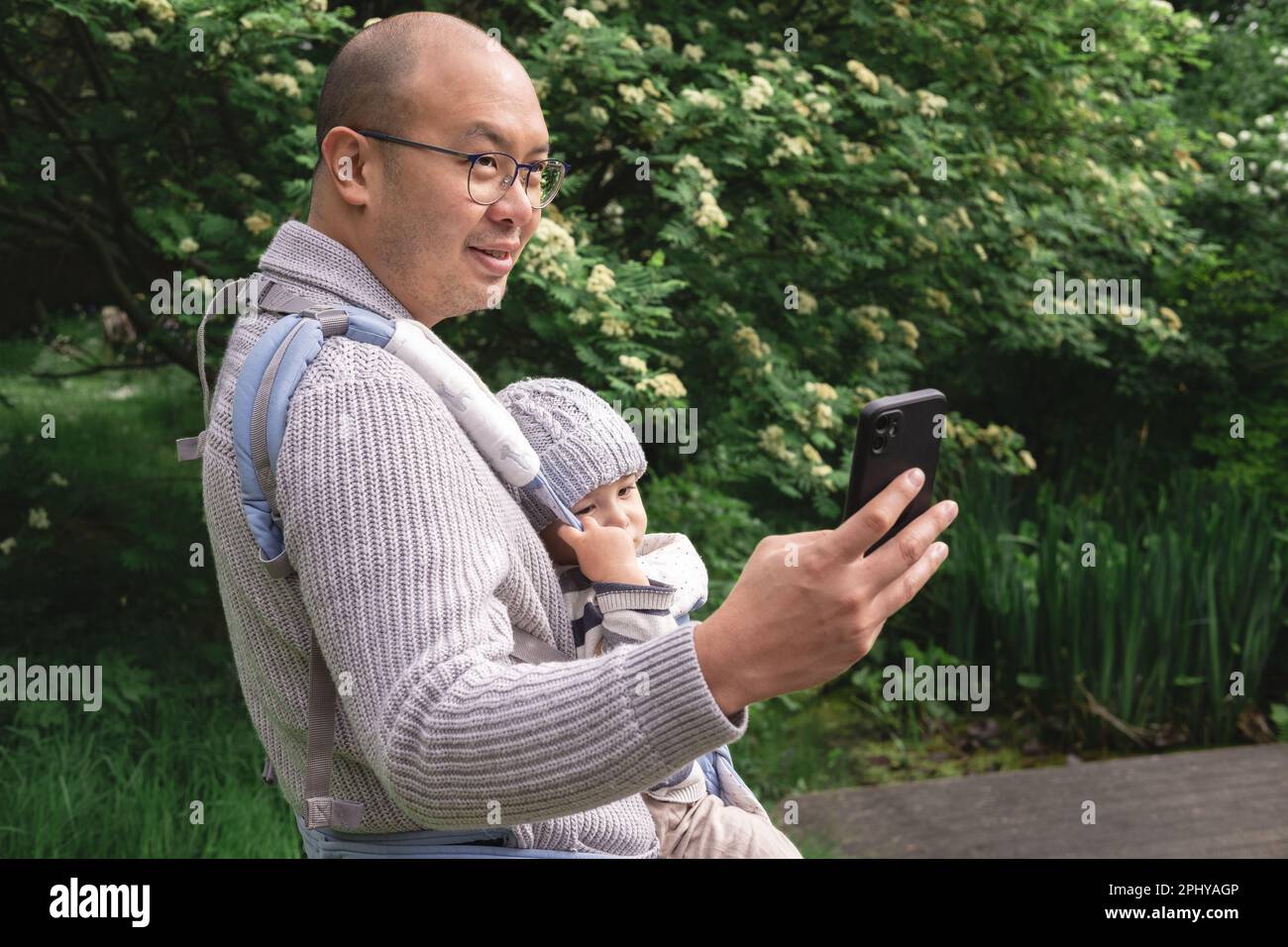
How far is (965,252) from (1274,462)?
359cm

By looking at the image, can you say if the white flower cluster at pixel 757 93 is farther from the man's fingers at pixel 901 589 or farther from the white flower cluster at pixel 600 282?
the man's fingers at pixel 901 589

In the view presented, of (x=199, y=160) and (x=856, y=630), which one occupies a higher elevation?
(x=199, y=160)

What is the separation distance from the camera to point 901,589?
4.05 feet

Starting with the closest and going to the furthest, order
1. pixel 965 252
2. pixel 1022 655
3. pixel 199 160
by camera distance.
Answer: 1. pixel 199 160
2. pixel 965 252
3. pixel 1022 655

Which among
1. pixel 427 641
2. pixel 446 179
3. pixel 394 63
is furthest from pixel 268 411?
pixel 394 63

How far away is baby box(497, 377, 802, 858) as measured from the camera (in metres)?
1.70

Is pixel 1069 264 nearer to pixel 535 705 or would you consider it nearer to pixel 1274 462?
pixel 1274 462

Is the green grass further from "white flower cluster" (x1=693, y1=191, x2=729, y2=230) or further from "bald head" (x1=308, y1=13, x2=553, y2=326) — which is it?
"bald head" (x1=308, y1=13, x2=553, y2=326)

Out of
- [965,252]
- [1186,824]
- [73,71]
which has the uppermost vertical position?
[73,71]

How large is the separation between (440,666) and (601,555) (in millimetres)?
551

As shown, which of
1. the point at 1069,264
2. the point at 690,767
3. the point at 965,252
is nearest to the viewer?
the point at 690,767
